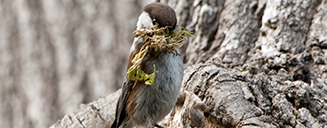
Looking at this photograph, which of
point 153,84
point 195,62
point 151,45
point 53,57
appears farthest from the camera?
point 53,57

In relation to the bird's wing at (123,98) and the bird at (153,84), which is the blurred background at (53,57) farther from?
the bird at (153,84)

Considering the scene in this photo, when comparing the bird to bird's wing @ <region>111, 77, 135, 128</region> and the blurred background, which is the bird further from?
the blurred background

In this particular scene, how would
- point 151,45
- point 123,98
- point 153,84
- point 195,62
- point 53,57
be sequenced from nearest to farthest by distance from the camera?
point 151,45
point 153,84
point 123,98
point 195,62
point 53,57

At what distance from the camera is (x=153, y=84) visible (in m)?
2.28

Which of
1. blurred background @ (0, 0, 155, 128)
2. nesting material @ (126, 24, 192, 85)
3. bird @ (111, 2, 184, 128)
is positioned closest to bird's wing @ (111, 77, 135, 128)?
bird @ (111, 2, 184, 128)

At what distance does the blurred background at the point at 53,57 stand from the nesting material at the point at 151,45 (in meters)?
1.98

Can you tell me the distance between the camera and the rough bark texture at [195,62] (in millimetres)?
2352

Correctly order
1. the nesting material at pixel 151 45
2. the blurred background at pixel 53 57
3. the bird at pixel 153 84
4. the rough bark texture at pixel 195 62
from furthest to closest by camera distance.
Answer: the blurred background at pixel 53 57 < the rough bark texture at pixel 195 62 < the bird at pixel 153 84 < the nesting material at pixel 151 45

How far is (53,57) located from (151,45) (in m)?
2.35

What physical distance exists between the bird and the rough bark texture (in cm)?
23

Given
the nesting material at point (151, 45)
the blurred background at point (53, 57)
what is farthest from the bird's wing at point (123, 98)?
the blurred background at point (53, 57)

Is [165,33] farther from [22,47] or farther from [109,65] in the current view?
[22,47]

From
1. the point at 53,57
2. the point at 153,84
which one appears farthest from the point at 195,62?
the point at 53,57

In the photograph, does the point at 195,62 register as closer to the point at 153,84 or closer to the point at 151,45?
the point at 153,84
